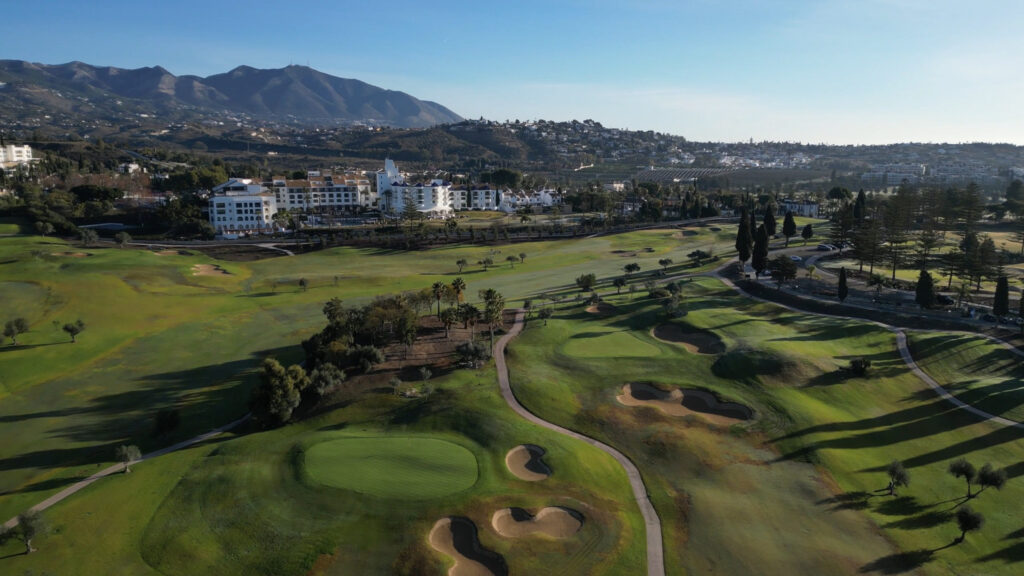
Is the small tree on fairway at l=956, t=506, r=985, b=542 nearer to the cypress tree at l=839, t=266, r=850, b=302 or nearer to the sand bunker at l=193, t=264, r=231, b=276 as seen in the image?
the cypress tree at l=839, t=266, r=850, b=302

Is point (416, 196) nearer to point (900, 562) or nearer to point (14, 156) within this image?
point (14, 156)

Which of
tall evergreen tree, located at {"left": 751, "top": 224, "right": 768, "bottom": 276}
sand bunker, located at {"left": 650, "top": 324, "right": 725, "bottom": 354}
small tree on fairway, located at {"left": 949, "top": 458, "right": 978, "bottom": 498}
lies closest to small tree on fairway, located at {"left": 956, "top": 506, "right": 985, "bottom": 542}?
small tree on fairway, located at {"left": 949, "top": 458, "right": 978, "bottom": 498}

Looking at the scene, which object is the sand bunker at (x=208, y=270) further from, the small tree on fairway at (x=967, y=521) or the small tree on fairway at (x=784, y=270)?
the small tree on fairway at (x=967, y=521)

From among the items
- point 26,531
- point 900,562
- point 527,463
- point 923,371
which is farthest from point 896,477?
point 26,531

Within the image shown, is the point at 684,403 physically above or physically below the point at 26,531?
above

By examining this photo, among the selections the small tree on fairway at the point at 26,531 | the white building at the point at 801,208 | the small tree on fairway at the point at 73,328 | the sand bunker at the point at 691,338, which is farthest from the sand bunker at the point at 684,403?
the white building at the point at 801,208
